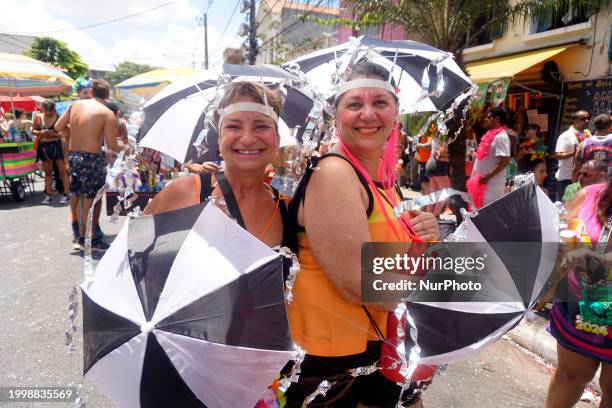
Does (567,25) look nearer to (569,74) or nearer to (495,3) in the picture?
(569,74)

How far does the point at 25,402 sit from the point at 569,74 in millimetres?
9820

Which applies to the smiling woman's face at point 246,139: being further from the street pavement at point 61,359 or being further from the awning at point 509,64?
the awning at point 509,64

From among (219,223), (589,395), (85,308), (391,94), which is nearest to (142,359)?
(85,308)

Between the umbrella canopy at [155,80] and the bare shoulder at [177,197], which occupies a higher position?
the umbrella canopy at [155,80]

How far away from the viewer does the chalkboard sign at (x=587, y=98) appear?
754 cm

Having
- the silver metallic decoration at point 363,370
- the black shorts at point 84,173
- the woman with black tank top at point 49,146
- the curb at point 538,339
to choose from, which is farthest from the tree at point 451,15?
the woman with black tank top at point 49,146

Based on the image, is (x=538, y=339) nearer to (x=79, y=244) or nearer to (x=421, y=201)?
(x=421, y=201)

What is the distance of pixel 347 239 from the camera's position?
1.32 metres

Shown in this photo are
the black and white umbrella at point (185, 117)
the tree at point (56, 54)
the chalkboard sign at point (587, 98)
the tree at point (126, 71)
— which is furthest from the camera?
the tree at point (126, 71)

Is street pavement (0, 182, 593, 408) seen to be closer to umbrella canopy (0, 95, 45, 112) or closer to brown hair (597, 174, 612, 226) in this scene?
brown hair (597, 174, 612, 226)

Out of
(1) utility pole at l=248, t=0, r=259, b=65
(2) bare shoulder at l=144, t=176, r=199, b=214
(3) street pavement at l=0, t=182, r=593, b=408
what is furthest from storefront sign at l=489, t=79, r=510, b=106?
(1) utility pole at l=248, t=0, r=259, b=65

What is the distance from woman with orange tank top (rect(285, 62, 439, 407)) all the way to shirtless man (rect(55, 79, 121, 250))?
4.57 metres

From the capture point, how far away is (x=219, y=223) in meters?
1.29

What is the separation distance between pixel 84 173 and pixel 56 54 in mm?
44840
